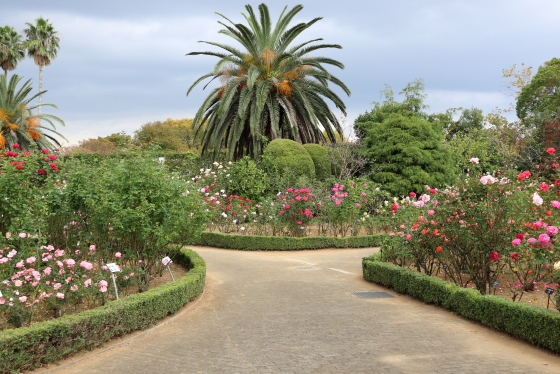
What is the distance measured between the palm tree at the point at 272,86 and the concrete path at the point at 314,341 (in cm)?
1626

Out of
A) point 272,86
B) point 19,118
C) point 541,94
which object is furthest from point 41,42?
point 541,94

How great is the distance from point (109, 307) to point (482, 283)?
5.76m

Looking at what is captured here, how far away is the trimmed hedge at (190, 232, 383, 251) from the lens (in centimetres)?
1466

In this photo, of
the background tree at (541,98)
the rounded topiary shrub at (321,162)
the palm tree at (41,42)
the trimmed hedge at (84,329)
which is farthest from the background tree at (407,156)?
the palm tree at (41,42)

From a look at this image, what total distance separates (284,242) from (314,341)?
8.66 metres

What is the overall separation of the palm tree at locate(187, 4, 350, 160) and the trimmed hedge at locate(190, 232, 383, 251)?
944 cm

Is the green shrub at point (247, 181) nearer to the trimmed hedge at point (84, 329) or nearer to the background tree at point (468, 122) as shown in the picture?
the trimmed hedge at point (84, 329)

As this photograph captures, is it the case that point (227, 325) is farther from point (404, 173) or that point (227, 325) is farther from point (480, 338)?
point (404, 173)

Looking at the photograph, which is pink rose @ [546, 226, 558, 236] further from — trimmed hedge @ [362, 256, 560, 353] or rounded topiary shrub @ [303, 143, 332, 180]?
rounded topiary shrub @ [303, 143, 332, 180]

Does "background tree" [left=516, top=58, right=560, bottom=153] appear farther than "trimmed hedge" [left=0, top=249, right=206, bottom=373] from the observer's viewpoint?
Yes

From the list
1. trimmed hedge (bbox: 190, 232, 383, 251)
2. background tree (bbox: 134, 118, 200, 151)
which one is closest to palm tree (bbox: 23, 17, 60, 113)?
background tree (bbox: 134, 118, 200, 151)

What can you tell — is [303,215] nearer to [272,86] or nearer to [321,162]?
[321,162]

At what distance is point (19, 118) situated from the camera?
108ft

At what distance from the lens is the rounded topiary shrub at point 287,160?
69.6ft
